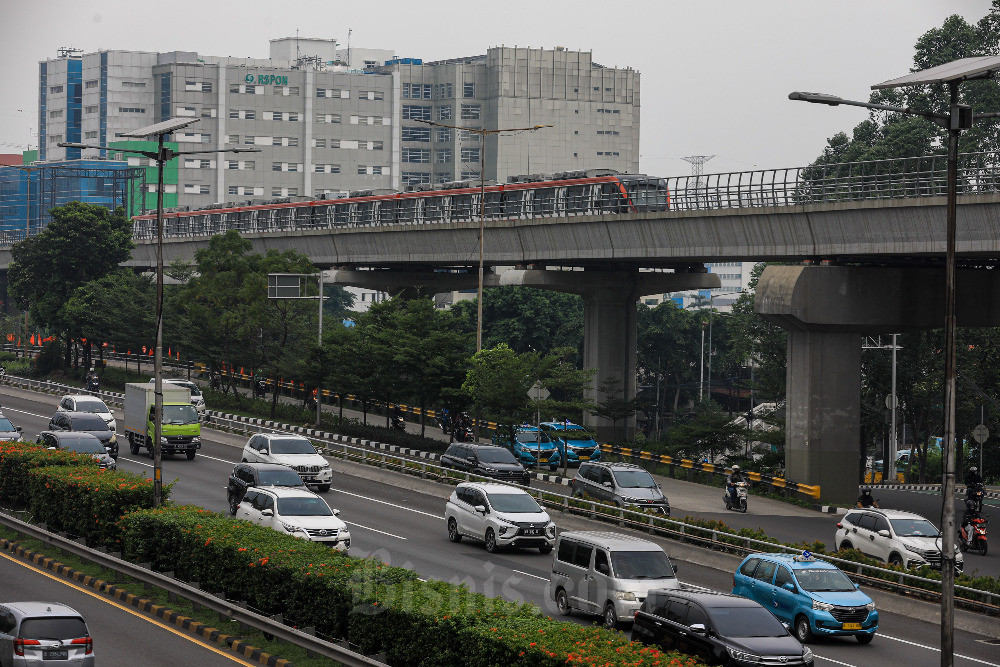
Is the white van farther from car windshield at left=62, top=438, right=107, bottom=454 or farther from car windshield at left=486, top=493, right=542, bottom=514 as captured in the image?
car windshield at left=62, top=438, right=107, bottom=454

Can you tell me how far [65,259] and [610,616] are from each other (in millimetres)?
75935

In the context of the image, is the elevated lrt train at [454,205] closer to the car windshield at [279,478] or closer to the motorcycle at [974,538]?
the motorcycle at [974,538]

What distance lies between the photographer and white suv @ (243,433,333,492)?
44.6m

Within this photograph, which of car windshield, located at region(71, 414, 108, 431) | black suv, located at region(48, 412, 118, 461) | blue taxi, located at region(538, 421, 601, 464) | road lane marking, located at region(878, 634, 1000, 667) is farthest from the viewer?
blue taxi, located at region(538, 421, 601, 464)

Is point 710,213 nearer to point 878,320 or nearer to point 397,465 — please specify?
point 878,320

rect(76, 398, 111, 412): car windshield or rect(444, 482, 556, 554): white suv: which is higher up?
rect(76, 398, 111, 412): car windshield

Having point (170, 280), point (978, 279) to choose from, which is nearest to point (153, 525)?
point (978, 279)

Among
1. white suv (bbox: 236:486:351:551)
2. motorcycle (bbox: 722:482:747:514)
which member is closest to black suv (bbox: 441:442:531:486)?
motorcycle (bbox: 722:482:747:514)

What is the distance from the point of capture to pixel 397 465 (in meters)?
49.3

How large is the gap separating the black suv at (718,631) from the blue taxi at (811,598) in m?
3.96

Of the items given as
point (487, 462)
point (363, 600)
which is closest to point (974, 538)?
point (487, 462)

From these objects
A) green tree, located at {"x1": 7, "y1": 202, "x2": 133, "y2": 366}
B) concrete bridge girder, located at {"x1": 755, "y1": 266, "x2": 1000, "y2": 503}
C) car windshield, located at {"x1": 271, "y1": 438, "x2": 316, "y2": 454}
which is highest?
green tree, located at {"x1": 7, "y1": 202, "x2": 133, "y2": 366}

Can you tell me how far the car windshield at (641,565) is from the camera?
2564cm

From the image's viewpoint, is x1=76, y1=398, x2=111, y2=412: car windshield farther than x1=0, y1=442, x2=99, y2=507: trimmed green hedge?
Yes
